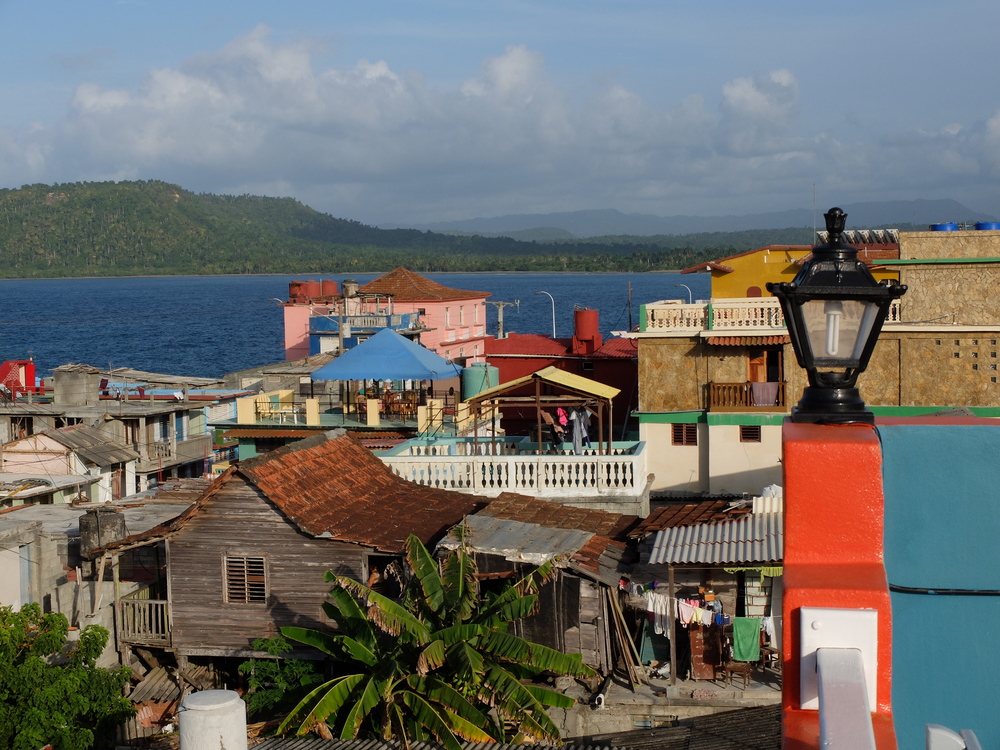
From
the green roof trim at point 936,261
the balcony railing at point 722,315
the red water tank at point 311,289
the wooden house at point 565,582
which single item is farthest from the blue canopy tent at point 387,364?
the red water tank at point 311,289

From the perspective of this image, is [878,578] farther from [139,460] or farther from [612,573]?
[139,460]

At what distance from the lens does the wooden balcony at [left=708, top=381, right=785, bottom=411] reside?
2780 centimetres

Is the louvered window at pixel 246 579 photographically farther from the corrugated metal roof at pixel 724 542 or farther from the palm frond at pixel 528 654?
the corrugated metal roof at pixel 724 542

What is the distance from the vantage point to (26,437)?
3108 cm

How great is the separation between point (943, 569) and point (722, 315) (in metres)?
23.5

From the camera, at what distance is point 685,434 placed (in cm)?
2850

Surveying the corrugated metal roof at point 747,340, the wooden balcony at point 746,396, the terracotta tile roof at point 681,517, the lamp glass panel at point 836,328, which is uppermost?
the lamp glass panel at point 836,328

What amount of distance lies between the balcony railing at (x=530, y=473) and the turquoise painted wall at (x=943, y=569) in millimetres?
17169

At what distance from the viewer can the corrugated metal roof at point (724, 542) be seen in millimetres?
16109

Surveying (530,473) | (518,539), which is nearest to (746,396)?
(530,473)

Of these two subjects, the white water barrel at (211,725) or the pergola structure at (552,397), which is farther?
the pergola structure at (552,397)

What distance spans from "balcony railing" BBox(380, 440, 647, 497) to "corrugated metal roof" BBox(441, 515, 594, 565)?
162 inches

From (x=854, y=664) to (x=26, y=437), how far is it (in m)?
30.6

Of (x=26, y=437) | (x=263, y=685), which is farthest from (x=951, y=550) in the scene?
(x=26, y=437)
